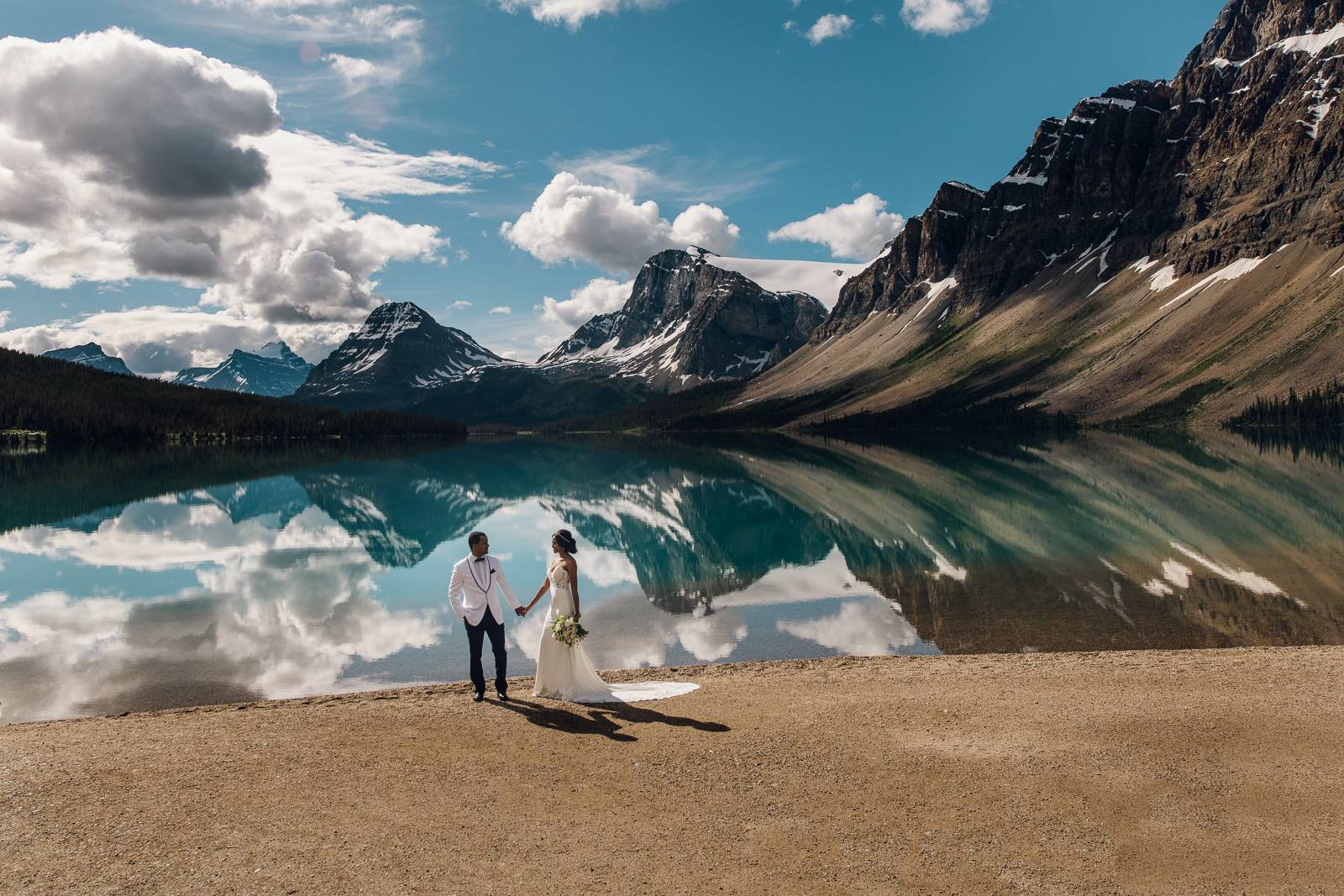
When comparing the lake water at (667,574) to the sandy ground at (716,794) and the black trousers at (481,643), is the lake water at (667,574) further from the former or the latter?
the sandy ground at (716,794)

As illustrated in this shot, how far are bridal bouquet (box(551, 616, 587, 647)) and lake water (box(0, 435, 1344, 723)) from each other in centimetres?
570

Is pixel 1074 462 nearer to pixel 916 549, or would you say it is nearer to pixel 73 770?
pixel 916 549

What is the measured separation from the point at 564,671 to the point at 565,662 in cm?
20

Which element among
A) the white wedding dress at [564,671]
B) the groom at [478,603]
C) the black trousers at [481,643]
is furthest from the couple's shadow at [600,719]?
the groom at [478,603]

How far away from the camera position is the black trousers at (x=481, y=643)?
58.9ft

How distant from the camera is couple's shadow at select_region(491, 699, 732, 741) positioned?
1562cm

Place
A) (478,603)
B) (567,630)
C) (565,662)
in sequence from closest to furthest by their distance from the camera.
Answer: (567,630), (565,662), (478,603)

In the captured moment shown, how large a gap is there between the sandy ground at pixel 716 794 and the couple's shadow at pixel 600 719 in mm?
77

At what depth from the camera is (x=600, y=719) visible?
16.5 m

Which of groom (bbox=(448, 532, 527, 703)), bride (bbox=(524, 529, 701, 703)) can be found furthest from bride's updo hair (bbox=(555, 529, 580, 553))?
groom (bbox=(448, 532, 527, 703))

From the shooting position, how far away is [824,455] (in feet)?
458

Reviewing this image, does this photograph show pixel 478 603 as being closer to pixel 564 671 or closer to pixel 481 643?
pixel 481 643

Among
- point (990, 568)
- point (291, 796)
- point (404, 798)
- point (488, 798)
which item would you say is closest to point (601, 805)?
point (488, 798)

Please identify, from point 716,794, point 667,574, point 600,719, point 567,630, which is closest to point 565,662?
point 567,630
